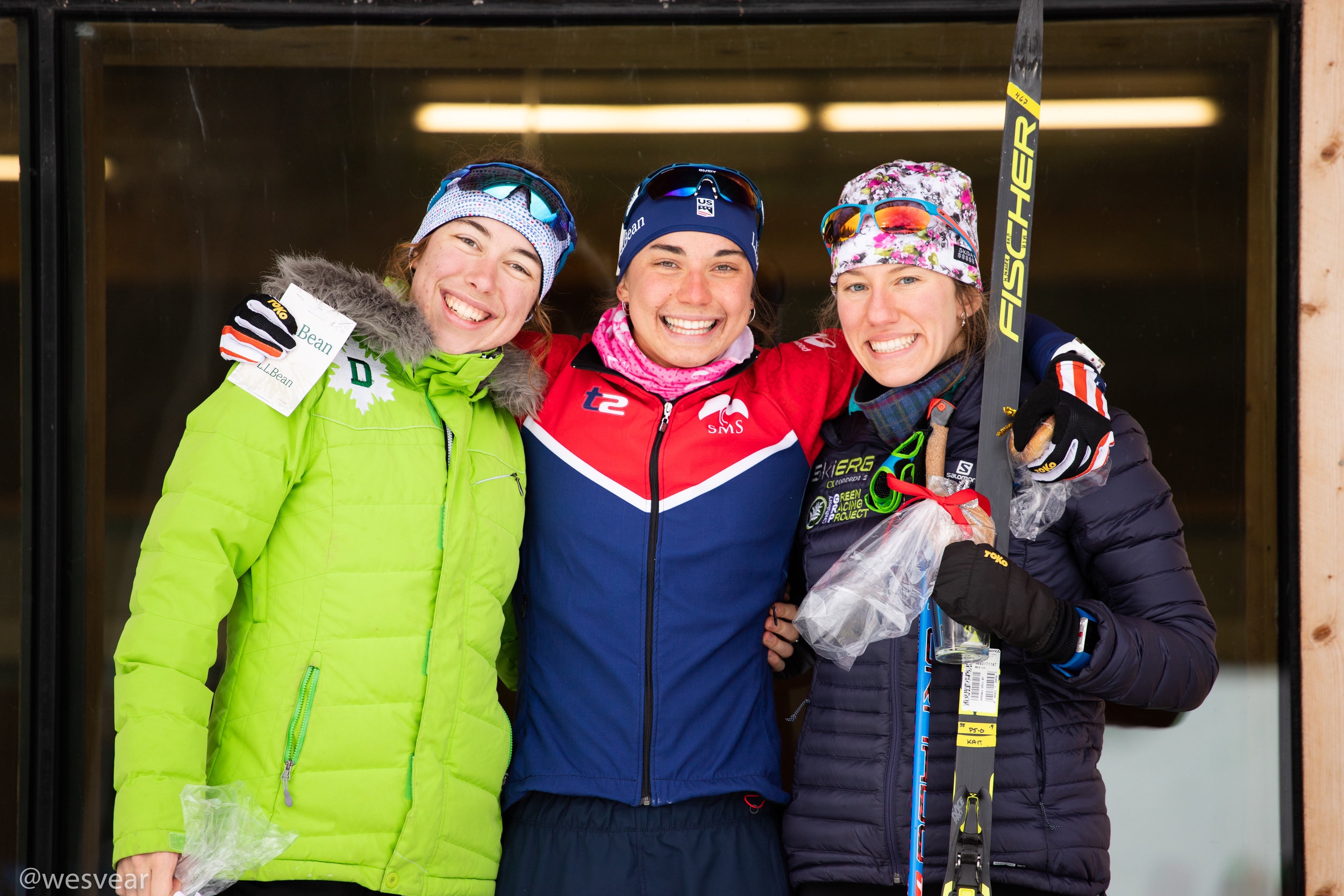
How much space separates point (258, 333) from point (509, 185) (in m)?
0.62

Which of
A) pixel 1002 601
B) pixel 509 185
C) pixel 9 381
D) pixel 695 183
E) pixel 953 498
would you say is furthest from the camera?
pixel 9 381

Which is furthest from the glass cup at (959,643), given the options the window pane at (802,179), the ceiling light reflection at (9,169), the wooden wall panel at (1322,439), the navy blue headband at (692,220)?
the ceiling light reflection at (9,169)

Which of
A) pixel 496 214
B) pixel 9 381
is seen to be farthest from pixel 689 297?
pixel 9 381

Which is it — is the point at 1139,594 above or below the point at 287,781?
above

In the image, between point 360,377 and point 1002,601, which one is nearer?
point 1002,601

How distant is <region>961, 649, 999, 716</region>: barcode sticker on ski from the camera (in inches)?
67.3

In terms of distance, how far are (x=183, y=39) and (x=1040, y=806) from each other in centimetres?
289

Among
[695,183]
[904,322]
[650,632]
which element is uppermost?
[695,183]

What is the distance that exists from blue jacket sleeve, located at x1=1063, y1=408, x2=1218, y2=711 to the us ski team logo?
50.1 inches

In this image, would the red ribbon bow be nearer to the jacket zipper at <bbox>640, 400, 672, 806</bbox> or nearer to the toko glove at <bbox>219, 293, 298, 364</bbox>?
the jacket zipper at <bbox>640, 400, 672, 806</bbox>

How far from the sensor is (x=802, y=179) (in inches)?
115

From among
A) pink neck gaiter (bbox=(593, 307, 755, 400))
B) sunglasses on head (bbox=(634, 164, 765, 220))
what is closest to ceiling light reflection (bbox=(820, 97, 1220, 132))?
sunglasses on head (bbox=(634, 164, 765, 220))

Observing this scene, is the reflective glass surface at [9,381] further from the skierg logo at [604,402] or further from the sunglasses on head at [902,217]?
the sunglasses on head at [902,217]

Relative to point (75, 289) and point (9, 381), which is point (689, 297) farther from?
point (9, 381)
